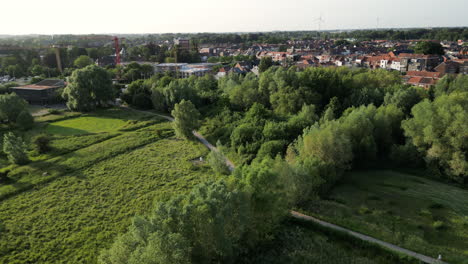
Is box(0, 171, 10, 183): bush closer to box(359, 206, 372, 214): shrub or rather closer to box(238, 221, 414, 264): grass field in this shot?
box(238, 221, 414, 264): grass field

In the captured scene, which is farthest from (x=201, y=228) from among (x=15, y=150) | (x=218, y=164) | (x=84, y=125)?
(x=84, y=125)

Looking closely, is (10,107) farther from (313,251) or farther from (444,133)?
(444,133)

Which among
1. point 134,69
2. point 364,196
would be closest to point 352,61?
point 134,69

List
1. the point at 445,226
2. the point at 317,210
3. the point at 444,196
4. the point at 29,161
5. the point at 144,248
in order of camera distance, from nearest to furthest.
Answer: the point at 144,248 < the point at 445,226 < the point at 317,210 < the point at 444,196 < the point at 29,161

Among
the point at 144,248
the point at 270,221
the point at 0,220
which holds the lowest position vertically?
the point at 0,220

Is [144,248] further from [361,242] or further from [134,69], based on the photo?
[134,69]

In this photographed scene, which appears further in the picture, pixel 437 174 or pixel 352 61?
pixel 352 61

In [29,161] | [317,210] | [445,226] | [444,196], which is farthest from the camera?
[29,161]
